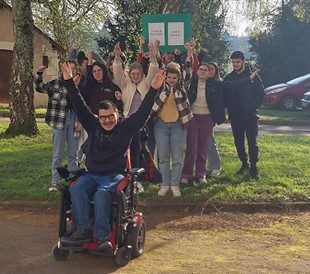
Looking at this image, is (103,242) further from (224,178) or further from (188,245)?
(224,178)

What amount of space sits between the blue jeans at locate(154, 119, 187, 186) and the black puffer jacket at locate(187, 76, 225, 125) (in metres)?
0.71

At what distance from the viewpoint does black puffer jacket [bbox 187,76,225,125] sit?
7.72 metres

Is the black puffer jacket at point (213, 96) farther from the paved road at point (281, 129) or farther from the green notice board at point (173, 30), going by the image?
the paved road at point (281, 129)

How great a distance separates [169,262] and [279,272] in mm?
1036

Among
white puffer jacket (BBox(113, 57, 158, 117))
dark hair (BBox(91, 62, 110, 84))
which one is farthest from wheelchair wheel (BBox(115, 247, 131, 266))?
dark hair (BBox(91, 62, 110, 84))

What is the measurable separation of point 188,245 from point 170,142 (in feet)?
6.31

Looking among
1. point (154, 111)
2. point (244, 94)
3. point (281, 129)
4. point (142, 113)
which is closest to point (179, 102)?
point (154, 111)

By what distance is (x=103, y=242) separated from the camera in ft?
15.8

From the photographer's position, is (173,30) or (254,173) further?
(173,30)

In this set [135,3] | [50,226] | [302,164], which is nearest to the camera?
[50,226]

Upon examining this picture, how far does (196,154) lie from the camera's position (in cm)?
791

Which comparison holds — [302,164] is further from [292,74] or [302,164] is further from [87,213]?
[292,74]

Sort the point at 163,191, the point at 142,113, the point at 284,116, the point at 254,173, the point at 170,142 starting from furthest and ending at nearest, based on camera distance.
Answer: the point at 284,116
the point at 254,173
the point at 163,191
the point at 170,142
the point at 142,113

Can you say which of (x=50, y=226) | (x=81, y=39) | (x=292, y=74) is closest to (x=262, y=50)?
(x=292, y=74)
